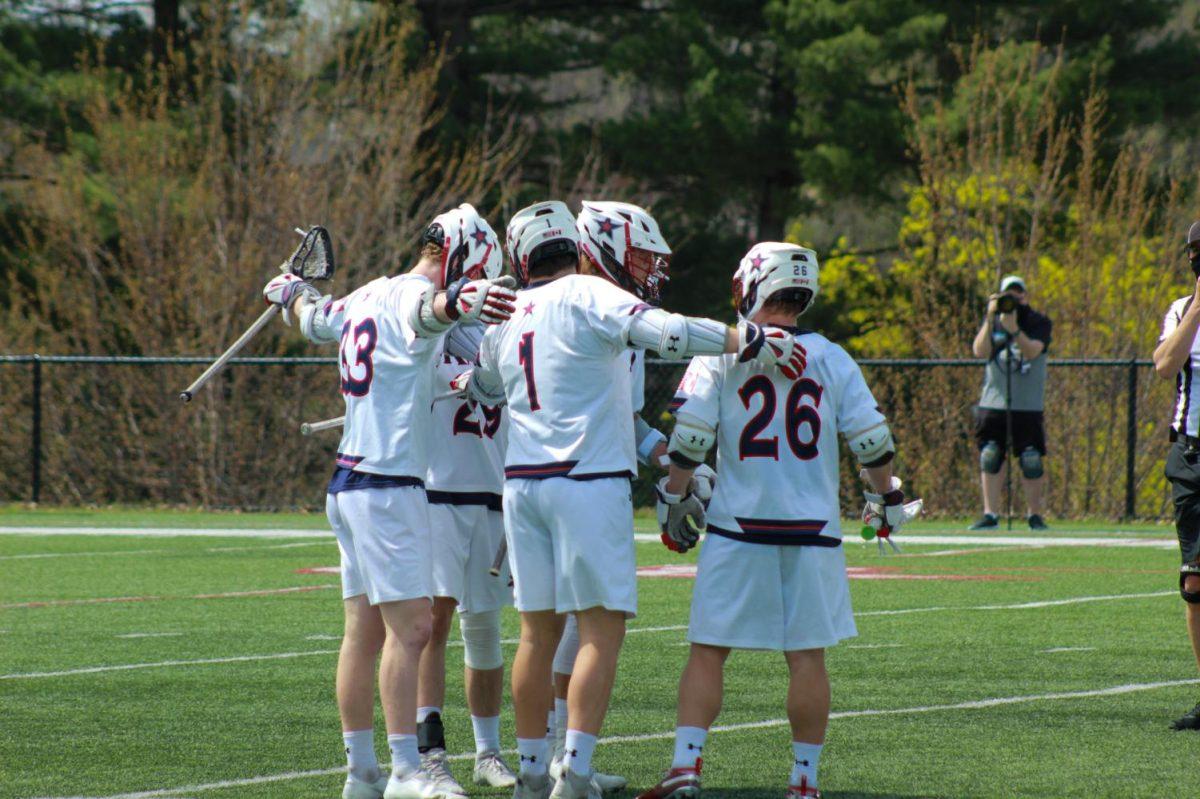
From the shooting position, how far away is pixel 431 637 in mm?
6648

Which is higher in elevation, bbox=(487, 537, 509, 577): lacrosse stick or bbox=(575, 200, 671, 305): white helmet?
bbox=(575, 200, 671, 305): white helmet

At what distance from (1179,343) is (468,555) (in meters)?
2.95

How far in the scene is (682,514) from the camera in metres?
6.11

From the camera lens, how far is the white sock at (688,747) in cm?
586

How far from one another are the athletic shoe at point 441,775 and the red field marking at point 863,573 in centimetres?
708

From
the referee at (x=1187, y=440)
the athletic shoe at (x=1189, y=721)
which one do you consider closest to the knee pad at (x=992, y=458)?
the referee at (x=1187, y=440)

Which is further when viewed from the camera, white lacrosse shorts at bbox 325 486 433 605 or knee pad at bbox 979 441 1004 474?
knee pad at bbox 979 441 1004 474

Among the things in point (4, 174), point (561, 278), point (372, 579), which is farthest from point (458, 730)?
point (4, 174)

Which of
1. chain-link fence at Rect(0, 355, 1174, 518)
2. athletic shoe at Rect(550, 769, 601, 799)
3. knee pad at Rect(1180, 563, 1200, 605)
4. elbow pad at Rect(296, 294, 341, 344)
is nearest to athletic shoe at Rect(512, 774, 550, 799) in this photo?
athletic shoe at Rect(550, 769, 601, 799)

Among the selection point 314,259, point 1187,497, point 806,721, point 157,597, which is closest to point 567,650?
point 806,721

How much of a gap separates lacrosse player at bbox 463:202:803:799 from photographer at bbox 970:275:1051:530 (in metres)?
11.4

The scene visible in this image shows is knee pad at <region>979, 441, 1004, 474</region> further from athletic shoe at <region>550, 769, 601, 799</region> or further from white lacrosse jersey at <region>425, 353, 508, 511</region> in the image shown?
athletic shoe at <region>550, 769, 601, 799</region>

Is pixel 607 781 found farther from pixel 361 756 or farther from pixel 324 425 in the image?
pixel 324 425

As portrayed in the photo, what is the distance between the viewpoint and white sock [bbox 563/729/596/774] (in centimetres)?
576
